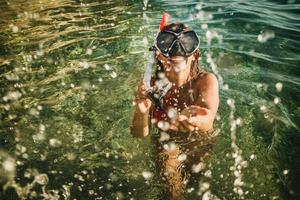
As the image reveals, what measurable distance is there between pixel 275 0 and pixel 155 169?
864 cm

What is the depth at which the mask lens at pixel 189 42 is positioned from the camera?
13.9ft

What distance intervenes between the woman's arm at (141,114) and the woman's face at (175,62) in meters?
0.46

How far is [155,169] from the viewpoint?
4.56m

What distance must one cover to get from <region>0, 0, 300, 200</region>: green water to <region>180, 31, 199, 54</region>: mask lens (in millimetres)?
1548

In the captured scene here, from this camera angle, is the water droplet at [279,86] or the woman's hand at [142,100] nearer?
the woman's hand at [142,100]

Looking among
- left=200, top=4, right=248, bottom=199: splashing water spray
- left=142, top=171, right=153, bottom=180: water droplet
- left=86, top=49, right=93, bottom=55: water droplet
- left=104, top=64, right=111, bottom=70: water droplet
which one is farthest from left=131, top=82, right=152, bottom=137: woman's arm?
left=86, top=49, right=93, bottom=55: water droplet

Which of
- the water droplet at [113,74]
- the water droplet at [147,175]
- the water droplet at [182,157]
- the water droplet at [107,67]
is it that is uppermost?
the water droplet at [182,157]

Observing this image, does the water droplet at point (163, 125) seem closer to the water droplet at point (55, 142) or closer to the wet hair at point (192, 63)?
the wet hair at point (192, 63)

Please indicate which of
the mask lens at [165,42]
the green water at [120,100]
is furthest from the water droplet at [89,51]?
the mask lens at [165,42]

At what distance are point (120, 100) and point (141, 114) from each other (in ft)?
7.01

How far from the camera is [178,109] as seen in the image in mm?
4844

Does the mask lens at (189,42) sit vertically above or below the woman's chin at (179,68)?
above

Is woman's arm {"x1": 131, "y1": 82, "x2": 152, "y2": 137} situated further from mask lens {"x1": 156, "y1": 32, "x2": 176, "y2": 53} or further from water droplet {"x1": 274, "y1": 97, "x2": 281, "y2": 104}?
water droplet {"x1": 274, "y1": 97, "x2": 281, "y2": 104}

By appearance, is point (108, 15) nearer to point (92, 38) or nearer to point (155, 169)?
point (92, 38)
